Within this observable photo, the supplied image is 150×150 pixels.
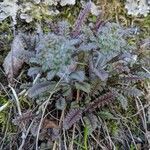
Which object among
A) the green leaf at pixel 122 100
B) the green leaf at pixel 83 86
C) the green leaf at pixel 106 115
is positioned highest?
the green leaf at pixel 83 86

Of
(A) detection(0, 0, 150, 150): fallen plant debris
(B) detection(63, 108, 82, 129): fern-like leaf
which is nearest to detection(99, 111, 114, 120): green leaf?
(A) detection(0, 0, 150, 150): fallen plant debris

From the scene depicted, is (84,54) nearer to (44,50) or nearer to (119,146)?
(44,50)

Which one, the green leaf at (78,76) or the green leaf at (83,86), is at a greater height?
the green leaf at (78,76)

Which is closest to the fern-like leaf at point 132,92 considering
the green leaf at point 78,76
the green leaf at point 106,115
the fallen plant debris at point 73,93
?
the fallen plant debris at point 73,93

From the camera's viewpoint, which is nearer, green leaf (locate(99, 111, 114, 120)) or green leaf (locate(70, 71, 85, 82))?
green leaf (locate(70, 71, 85, 82))

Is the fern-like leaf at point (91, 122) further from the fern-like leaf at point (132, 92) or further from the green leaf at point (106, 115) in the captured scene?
the fern-like leaf at point (132, 92)

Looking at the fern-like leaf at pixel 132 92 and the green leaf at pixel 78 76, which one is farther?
the fern-like leaf at pixel 132 92

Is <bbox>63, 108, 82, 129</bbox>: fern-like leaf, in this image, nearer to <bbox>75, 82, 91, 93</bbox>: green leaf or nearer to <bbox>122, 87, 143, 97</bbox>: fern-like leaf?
<bbox>75, 82, 91, 93</bbox>: green leaf

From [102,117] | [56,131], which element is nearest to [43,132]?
[56,131]

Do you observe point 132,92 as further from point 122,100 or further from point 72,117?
point 72,117
